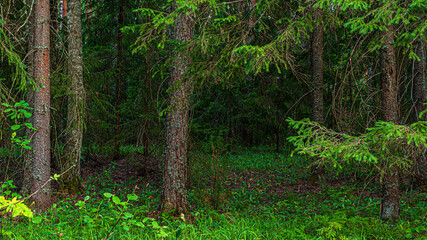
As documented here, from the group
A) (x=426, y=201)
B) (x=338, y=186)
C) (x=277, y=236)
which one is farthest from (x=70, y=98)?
(x=426, y=201)

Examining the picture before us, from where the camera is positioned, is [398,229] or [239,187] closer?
[398,229]

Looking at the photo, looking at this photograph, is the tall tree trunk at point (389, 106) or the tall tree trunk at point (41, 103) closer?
the tall tree trunk at point (389, 106)

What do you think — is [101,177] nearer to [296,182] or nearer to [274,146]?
[296,182]

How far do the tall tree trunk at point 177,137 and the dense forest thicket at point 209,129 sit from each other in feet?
0.10

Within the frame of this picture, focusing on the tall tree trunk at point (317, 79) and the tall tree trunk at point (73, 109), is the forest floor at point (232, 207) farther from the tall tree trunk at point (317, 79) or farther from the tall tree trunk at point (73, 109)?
the tall tree trunk at point (317, 79)

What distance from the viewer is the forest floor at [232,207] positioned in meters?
4.76

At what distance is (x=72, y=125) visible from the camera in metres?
8.38

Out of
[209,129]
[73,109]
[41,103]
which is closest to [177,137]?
[41,103]

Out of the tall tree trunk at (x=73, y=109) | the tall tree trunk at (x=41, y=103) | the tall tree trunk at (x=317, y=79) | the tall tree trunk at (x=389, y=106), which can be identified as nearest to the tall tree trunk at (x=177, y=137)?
the tall tree trunk at (x=41, y=103)

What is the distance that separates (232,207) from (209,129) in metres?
2.97

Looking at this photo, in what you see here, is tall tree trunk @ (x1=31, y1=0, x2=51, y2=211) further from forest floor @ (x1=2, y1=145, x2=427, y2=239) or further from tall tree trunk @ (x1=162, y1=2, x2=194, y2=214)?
tall tree trunk @ (x1=162, y1=2, x2=194, y2=214)

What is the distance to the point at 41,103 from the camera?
21.4 ft

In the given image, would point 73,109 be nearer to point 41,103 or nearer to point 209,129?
point 41,103

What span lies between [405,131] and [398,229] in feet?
7.49
